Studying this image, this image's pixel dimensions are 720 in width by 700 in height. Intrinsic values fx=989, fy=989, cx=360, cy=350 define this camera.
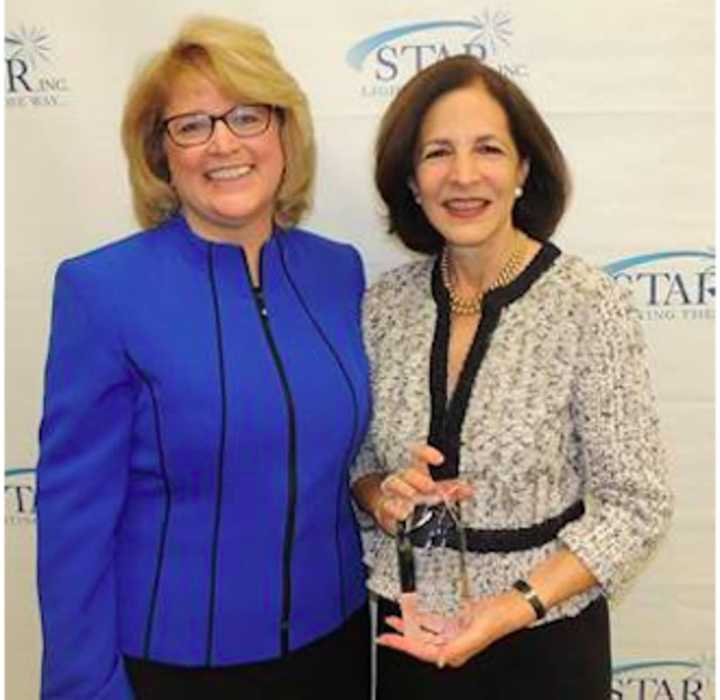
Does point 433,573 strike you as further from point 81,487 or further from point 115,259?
point 115,259

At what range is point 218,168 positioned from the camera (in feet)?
4.33

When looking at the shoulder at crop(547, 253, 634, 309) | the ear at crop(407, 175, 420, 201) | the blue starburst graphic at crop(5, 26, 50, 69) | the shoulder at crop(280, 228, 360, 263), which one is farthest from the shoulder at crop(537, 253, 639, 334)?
the blue starburst graphic at crop(5, 26, 50, 69)

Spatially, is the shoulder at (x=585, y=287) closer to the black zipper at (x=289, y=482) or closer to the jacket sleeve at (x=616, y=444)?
the jacket sleeve at (x=616, y=444)

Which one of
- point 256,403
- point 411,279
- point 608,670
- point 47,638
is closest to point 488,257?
point 411,279

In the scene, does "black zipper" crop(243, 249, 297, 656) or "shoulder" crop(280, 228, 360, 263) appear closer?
"black zipper" crop(243, 249, 297, 656)

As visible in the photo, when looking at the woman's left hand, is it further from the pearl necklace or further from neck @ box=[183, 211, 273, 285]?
neck @ box=[183, 211, 273, 285]

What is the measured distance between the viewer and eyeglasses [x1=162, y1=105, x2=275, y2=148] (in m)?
1.32

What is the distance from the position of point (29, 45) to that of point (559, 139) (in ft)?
3.19

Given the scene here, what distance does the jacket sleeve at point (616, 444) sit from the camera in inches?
48.9

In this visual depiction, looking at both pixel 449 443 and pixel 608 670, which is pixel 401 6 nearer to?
pixel 449 443

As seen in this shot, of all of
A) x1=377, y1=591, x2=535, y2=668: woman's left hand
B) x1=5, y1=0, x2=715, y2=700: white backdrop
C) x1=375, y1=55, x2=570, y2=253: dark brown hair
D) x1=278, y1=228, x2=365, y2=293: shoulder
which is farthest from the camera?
x1=5, y1=0, x2=715, y2=700: white backdrop

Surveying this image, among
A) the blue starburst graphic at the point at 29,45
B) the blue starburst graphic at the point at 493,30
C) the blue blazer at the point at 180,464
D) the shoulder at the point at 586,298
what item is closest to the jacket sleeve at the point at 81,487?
the blue blazer at the point at 180,464

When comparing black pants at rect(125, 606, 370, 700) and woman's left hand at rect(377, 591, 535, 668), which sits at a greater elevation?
woman's left hand at rect(377, 591, 535, 668)

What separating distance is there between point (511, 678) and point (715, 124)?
101 centimetres
